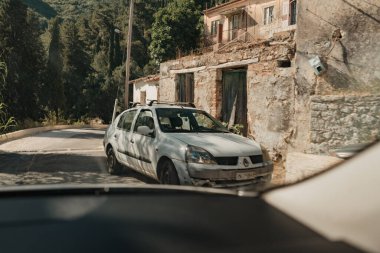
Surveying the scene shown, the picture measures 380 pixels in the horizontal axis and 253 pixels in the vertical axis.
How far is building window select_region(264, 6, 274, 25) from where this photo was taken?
31578 millimetres

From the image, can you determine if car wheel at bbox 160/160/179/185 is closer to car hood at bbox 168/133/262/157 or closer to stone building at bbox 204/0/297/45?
car hood at bbox 168/133/262/157

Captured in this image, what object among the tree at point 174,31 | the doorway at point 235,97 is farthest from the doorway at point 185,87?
the tree at point 174,31

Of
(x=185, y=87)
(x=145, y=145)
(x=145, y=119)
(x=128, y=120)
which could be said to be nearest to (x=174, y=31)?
(x=185, y=87)

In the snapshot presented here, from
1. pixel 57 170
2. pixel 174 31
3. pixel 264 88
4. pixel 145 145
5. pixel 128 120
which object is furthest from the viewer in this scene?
pixel 174 31

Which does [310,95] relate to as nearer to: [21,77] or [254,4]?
[21,77]

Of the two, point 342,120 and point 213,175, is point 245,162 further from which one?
point 342,120

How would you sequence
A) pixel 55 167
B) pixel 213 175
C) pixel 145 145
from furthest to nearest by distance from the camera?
pixel 55 167 < pixel 145 145 < pixel 213 175

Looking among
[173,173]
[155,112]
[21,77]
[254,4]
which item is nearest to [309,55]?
[155,112]

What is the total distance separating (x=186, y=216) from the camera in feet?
5.36

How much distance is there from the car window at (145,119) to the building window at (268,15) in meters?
25.9

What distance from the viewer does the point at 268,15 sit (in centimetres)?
3192

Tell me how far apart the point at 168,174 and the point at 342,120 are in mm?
4194

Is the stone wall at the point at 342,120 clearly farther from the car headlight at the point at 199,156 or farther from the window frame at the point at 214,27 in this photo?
the window frame at the point at 214,27

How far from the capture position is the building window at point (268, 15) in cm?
3158
